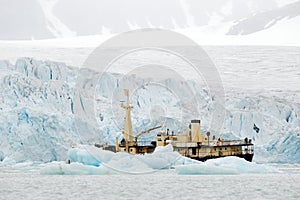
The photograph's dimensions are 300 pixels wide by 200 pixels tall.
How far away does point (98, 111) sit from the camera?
85.2 feet

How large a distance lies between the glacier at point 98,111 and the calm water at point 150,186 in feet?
13.3

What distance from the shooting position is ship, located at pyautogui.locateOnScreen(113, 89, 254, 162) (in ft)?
78.6

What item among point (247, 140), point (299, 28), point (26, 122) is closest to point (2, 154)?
point (26, 122)

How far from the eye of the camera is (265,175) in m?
19.4

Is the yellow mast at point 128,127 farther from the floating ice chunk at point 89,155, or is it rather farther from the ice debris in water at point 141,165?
the ice debris in water at point 141,165

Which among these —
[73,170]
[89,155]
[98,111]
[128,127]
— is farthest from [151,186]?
[98,111]

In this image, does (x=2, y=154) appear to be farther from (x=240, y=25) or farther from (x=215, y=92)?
(x=240, y=25)

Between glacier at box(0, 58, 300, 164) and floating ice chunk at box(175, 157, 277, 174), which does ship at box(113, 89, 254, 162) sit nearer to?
glacier at box(0, 58, 300, 164)

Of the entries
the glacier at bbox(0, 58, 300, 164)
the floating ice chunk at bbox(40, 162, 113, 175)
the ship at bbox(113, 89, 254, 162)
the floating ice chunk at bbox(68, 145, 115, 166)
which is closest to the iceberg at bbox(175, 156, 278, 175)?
the floating ice chunk at bbox(68, 145, 115, 166)

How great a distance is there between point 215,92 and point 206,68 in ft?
19.9

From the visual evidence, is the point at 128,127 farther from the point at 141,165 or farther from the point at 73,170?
the point at 73,170

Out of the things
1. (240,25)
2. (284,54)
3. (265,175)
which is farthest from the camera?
(240,25)

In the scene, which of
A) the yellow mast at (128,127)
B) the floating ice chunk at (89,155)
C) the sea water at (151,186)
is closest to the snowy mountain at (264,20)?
the yellow mast at (128,127)

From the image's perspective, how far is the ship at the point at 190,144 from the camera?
2397cm
